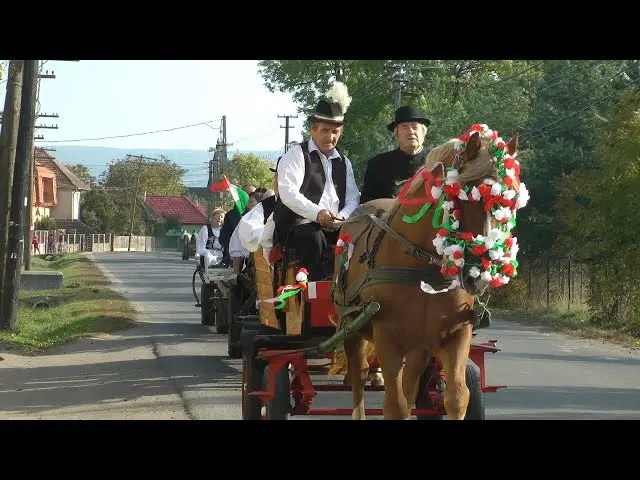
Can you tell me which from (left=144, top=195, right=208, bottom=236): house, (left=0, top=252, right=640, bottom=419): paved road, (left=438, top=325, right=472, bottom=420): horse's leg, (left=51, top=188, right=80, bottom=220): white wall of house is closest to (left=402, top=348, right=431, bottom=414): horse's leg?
(left=438, top=325, right=472, bottom=420): horse's leg

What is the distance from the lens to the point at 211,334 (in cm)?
2028

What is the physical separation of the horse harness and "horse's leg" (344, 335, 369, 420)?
1.16 feet

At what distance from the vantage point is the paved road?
1159 centimetres

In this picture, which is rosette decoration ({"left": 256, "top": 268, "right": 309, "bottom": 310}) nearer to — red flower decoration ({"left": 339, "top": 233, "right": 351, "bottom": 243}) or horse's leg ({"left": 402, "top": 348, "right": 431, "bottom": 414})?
red flower decoration ({"left": 339, "top": 233, "right": 351, "bottom": 243})

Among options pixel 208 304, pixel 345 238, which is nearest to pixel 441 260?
pixel 345 238

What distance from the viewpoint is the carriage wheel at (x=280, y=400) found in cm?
883

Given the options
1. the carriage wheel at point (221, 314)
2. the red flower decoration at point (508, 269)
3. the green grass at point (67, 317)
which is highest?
the red flower decoration at point (508, 269)

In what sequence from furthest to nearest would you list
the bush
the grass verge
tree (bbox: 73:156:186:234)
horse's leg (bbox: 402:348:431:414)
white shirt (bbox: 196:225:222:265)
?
tree (bbox: 73:156:186:234)
the bush
white shirt (bbox: 196:225:222:265)
the grass verge
horse's leg (bbox: 402:348:431:414)

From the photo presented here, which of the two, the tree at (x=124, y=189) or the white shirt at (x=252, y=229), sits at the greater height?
the tree at (x=124, y=189)

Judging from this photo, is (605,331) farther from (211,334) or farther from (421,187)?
(421,187)

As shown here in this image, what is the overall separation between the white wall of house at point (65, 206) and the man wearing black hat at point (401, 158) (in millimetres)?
112962

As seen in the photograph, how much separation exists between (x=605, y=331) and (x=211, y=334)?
7.93 m

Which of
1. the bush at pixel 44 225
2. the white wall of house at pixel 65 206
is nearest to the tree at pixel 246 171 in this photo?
the bush at pixel 44 225

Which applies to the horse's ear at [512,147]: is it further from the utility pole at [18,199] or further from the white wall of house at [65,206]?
the white wall of house at [65,206]
